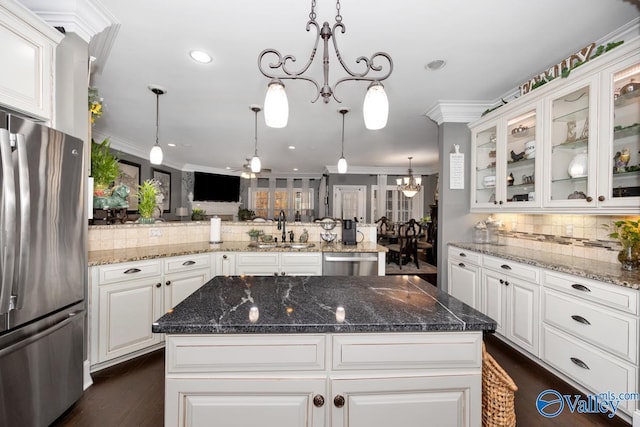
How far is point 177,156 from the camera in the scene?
→ 687cm

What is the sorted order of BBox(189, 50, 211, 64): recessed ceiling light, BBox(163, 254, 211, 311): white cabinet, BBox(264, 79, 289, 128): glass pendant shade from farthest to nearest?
BBox(163, 254, 211, 311): white cabinet < BBox(189, 50, 211, 64): recessed ceiling light < BBox(264, 79, 289, 128): glass pendant shade

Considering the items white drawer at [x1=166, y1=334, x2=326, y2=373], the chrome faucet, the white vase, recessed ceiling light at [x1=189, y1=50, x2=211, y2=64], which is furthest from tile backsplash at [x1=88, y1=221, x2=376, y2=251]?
white drawer at [x1=166, y1=334, x2=326, y2=373]

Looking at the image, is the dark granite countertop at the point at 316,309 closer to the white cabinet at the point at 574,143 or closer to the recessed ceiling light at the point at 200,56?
the white cabinet at the point at 574,143

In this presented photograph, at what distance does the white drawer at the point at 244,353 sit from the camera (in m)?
0.95

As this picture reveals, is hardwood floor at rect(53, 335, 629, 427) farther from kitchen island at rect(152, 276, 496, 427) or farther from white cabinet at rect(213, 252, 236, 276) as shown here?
kitchen island at rect(152, 276, 496, 427)

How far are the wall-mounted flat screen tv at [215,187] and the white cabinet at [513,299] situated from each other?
7.88 m

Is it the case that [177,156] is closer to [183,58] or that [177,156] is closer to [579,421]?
[183,58]

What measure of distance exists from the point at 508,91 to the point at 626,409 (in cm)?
281

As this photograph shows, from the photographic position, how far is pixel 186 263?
2617 mm

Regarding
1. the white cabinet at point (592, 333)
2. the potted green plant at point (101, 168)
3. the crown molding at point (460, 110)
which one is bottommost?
the white cabinet at point (592, 333)

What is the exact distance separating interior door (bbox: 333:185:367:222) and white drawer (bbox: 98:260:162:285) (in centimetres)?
610

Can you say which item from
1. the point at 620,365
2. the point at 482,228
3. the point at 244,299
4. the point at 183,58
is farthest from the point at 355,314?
the point at 482,228

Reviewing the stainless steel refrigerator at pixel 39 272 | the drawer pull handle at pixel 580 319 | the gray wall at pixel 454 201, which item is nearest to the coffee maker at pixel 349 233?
the gray wall at pixel 454 201

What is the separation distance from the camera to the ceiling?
1762mm
